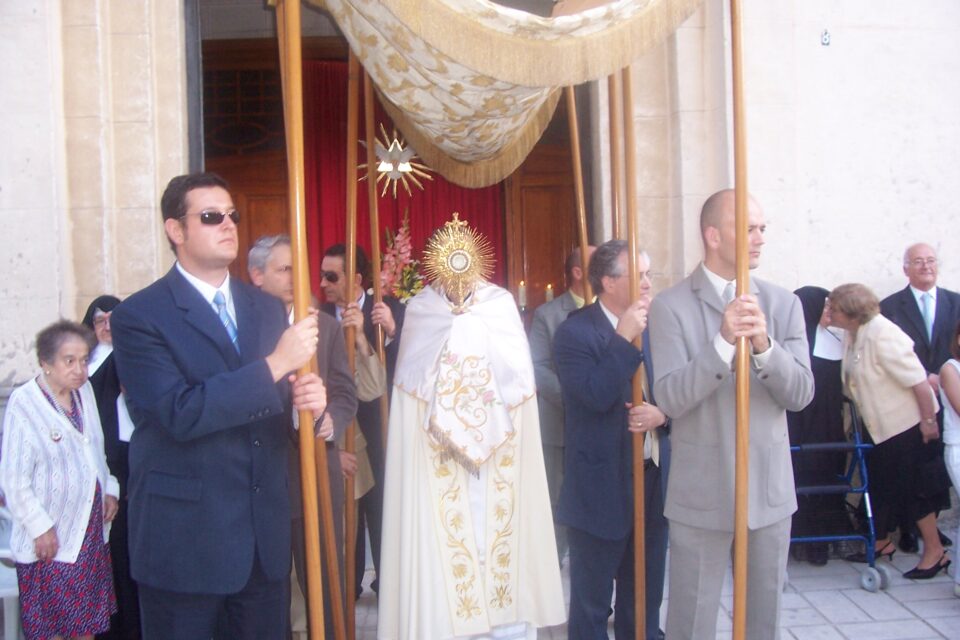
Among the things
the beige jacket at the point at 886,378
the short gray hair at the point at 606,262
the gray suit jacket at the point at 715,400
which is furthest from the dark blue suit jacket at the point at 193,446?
the beige jacket at the point at 886,378

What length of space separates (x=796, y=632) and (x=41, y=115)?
470 centimetres

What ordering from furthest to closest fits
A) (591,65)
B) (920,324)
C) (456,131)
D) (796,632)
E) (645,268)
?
(920,324) < (796,632) < (645,268) < (456,131) < (591,65)

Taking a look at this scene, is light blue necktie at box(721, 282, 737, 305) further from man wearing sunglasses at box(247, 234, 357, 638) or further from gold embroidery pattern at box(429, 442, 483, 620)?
man wearing sunglasses at box(247, 234, 357, 638)

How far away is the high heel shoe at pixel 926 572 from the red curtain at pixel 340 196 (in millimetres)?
4695

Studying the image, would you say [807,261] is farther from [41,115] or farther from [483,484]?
[41,115]

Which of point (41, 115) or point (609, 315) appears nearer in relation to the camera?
point (609, 315)

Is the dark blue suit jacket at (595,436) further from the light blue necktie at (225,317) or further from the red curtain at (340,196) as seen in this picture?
the red curtain at (340,196)

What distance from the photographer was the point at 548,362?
180 inches

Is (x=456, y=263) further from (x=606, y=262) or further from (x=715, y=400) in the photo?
(x=715, y=400)

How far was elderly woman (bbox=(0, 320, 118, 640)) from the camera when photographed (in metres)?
3.43

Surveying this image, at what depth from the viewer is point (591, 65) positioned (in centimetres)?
237

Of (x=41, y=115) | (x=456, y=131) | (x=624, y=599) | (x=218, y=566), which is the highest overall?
(x=41, y=115)

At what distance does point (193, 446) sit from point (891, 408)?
13.0 ft

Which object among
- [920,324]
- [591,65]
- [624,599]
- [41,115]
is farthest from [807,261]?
[41,115]
